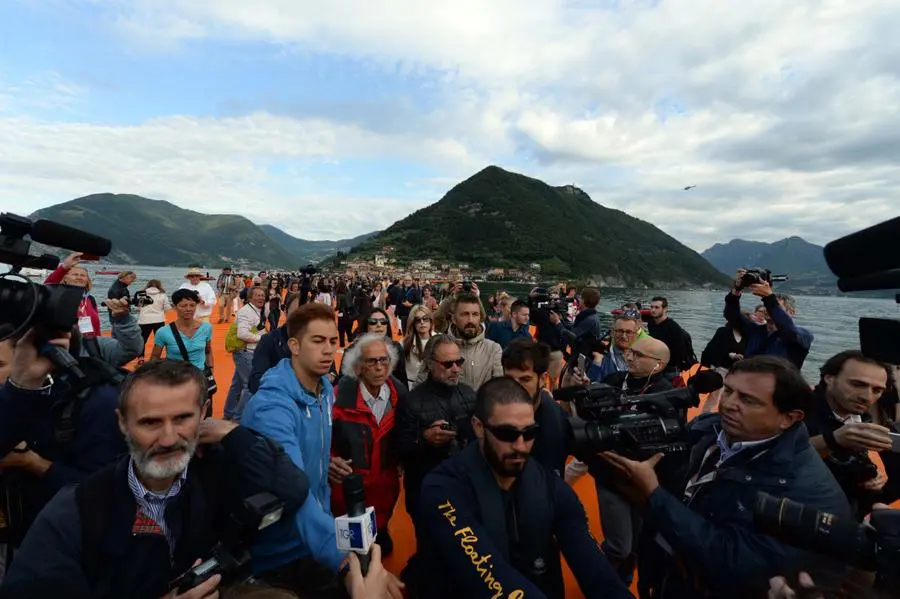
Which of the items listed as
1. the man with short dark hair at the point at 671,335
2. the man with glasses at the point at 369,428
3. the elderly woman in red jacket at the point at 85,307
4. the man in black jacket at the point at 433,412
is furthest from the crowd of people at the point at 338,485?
the elderly woman in red jacket at the point at 85,307

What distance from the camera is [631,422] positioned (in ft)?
6.43

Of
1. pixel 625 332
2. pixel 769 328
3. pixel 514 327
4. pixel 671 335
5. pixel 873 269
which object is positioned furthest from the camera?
pixel 514 327

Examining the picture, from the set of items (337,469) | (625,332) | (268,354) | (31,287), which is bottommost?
(337,469)

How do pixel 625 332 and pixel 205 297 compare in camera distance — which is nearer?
pixel 625 332

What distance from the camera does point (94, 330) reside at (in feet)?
15.5

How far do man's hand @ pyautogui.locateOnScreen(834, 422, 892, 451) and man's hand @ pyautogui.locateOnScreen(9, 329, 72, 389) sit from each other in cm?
370

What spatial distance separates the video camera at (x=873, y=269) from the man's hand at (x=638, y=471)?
1.02 meters

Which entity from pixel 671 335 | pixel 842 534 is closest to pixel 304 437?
pixel 842 534

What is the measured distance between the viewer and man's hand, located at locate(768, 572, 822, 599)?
3.80 feet

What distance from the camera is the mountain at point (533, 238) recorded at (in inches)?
4626

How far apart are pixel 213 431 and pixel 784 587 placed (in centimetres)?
197

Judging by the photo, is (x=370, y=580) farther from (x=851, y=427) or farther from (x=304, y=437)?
(x=851, y=427)

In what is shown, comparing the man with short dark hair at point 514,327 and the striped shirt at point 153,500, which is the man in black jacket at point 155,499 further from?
the man with short dark hair at point 514,327

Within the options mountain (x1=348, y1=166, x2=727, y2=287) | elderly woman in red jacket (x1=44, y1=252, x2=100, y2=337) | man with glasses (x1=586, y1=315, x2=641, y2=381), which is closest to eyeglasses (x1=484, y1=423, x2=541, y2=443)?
man with glasses (x1=586, y1=315, x2=641, y2=381)
